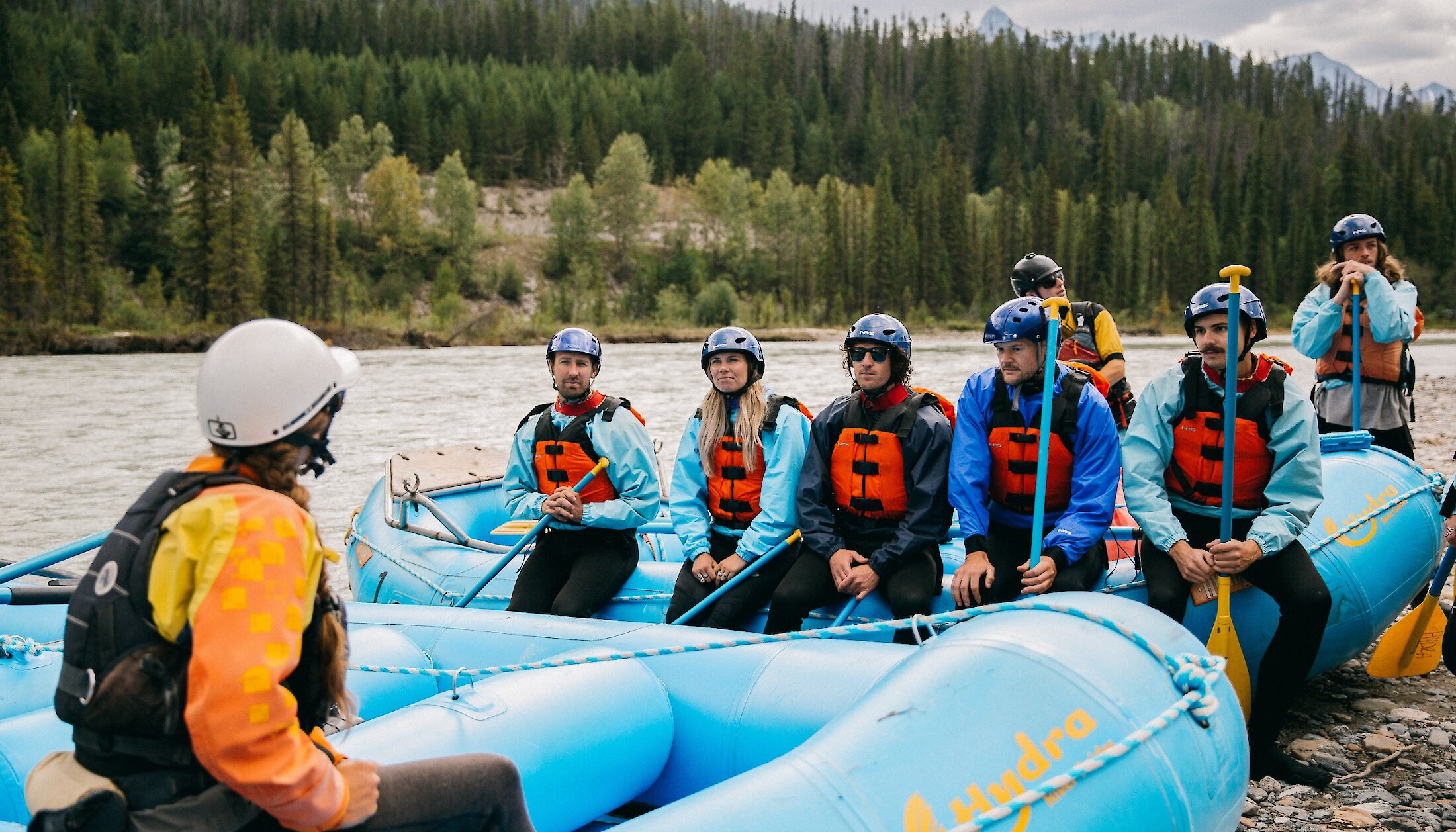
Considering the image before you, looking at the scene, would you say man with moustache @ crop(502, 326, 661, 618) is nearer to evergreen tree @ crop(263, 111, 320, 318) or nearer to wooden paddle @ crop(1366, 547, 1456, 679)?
wooden paddle @ crop(1366, 547, 1456, 679)

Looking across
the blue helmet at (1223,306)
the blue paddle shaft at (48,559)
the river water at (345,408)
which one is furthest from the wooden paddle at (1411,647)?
the river water at (345,408)

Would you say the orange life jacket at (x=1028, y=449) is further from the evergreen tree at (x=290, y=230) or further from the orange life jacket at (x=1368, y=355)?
the evergreen tree at (x=290, y=230)

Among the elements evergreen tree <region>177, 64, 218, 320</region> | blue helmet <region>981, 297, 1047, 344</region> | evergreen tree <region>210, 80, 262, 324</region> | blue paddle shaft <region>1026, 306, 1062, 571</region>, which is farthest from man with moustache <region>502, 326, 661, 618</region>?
evergreen tree <region>177, 64, 218, 320</region>

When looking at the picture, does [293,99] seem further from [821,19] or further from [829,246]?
[821,19]

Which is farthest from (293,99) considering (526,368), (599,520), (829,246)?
(599,520)

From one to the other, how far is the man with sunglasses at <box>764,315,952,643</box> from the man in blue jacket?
121 mm

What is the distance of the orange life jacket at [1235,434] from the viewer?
353 cm

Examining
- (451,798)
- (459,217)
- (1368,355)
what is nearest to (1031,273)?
(1368,355)

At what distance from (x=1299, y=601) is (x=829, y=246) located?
199ft

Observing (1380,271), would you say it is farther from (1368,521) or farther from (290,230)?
(290,230)

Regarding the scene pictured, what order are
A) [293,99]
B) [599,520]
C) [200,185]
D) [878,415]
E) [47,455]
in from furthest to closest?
[293,99]
[200,185]
[47,455]
[599,520]
[878,415]

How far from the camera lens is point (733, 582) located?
3.84 metres

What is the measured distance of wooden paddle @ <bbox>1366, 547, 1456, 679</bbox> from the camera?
156 inches

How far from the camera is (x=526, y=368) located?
27828 mm
